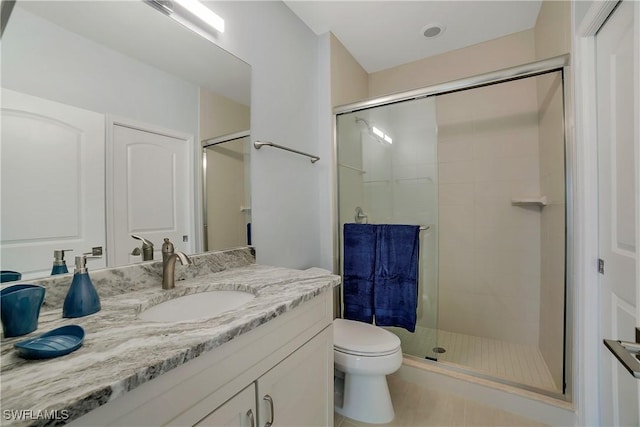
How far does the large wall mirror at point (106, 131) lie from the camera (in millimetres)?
735

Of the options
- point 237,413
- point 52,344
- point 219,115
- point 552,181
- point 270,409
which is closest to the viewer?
point 52,344

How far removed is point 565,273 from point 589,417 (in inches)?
25.0

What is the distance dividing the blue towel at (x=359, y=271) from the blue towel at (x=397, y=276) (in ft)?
0.14

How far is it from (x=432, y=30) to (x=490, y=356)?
7.97ft

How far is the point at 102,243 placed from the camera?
90cm

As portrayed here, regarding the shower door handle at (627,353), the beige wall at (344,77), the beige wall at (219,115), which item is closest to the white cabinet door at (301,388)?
the shower door handle at (627,353)

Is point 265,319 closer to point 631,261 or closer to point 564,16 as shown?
point 631,261

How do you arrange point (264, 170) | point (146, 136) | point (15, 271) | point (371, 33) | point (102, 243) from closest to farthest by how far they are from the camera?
1. point (15, 271)
2. point (102, 243)
3. point (146, 136)
4. point (264, 170)
5. point (371, 33)

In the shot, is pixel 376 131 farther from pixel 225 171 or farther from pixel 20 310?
pixel 20 310

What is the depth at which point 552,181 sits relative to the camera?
1618 millimetres

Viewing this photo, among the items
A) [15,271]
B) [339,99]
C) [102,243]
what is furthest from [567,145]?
[15,271]

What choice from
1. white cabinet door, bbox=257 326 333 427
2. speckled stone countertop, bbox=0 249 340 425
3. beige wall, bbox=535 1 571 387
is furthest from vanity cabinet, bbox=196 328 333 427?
beige wall, bbox=535 1 571 387

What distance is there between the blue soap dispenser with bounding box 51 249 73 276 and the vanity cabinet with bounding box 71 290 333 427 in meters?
0.58

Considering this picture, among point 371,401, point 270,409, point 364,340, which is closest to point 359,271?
point 364,340
